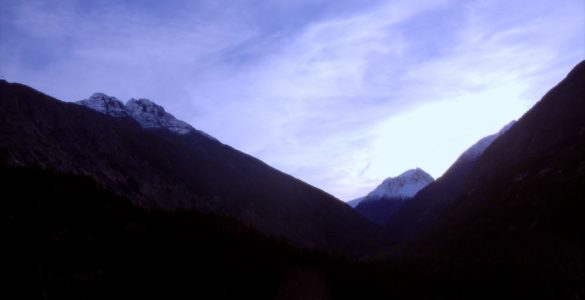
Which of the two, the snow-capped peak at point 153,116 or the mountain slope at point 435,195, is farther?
the snow-capped peak at point 153,116

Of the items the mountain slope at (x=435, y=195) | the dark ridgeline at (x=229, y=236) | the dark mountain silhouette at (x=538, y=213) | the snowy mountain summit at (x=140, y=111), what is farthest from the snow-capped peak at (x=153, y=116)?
the dark mountain silhouette at (x=538, y=213)

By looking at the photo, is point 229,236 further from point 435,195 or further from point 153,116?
point 435,195

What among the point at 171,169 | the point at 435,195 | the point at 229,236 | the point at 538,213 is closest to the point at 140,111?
the point at 171,169

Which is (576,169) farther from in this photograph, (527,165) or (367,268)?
(367,268)

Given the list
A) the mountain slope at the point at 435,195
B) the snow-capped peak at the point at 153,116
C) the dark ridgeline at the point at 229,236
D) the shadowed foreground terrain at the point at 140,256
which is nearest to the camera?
the shadowed foreground terrain at the point at 140,256

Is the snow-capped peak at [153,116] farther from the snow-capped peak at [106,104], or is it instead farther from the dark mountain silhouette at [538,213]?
the dark mountain silhouette at [538,213]

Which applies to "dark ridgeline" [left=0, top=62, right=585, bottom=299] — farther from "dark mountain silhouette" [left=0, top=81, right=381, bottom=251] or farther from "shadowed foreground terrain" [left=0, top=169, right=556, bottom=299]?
"dark mountain silhouette" [left=0, top=81, right=381, bottom=251]

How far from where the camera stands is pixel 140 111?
557 ft

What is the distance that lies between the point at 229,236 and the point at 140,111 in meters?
155

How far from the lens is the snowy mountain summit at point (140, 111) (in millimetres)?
155625

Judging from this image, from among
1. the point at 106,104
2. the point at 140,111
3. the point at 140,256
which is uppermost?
the point at 106,104

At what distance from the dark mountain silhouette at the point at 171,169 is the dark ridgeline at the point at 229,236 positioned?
493 mm

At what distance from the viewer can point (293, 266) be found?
22828mm

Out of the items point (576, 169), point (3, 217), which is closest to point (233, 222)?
point (3, 217)
